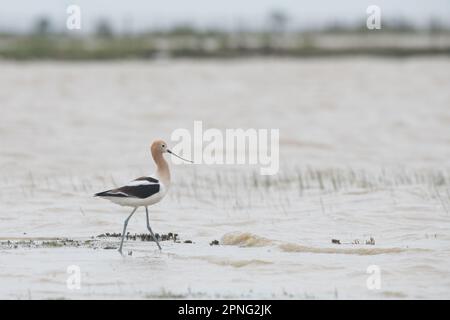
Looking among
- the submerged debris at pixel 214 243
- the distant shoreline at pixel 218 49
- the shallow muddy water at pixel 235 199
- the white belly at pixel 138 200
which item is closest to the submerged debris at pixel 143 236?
the shallow muddy water at pixel 235 199

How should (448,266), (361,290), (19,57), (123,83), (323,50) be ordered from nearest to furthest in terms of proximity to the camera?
(361,290), (448,266), (123,83), (19,57), (323,50)

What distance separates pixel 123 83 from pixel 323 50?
775 inches

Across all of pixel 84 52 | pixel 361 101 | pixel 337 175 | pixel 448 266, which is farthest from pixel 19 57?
pixel 448 266

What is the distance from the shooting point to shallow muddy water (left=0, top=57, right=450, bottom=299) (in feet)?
36.7

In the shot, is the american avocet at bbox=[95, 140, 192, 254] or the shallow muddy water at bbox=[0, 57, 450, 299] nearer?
the shallow muddy water at bbox=[0, 57, 450, 299]

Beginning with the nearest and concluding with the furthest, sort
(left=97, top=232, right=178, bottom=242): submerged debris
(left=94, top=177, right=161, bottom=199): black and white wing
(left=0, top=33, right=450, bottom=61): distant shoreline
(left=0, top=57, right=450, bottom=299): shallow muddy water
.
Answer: (left=0, top=57, right=450, bottom=299): shallow muddy water
(left=94, top=177, right=161, bottom=199): black and white wing
(left=97, top=232, right=178, bottom=242): submerged debris
(left=0, top=33, right=450, bottom=61): distant shoreline

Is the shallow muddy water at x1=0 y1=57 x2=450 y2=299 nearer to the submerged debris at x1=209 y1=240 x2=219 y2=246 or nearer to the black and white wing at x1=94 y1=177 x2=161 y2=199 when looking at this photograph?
the submerged debris at x1=209 y1=240 x2=219 y2=246

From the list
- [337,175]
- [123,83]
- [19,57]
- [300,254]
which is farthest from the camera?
[19,57]

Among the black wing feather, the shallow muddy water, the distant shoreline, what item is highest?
the black wing feather

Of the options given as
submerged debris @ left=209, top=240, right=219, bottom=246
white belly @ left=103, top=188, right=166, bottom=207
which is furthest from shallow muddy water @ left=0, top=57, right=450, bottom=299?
white belly @ left=103, top=188, right=166, bottom=207

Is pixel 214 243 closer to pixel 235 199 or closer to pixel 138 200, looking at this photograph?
pixel 138 200

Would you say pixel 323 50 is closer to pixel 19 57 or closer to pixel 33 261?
pixel 19 57

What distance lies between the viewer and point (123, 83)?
1759 inches

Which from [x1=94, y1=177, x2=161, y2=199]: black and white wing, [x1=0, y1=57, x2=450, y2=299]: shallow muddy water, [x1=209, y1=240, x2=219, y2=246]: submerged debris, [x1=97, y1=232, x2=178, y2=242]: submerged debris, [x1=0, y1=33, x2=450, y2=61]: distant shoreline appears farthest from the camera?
[x1=0, y1=33, x2=450, y2=61]: distant shoreline
